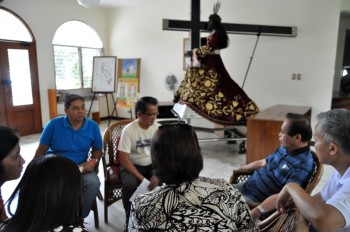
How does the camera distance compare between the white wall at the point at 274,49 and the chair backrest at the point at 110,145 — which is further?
the white wall at the point at 274,49

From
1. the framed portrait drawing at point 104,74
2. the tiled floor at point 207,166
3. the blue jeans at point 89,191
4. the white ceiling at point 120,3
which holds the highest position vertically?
the white ceiling at point 120,3

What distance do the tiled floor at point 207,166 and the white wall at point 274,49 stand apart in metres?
1.30

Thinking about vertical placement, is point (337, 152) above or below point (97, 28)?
below

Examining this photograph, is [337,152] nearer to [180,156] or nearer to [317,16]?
[180,156]

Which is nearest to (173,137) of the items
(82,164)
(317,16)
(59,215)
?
(59,215)

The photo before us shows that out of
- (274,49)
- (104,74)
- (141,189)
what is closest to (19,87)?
(104,74)

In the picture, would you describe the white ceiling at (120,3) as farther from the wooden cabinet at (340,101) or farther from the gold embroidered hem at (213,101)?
the wooden cabinet at (340,101)

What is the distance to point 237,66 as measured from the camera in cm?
508

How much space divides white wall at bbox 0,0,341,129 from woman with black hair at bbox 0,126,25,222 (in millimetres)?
4391

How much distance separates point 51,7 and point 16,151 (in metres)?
5.05

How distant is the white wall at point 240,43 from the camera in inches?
171

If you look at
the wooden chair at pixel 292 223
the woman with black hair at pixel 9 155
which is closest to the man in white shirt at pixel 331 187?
the wooden chair at pixel 292 223

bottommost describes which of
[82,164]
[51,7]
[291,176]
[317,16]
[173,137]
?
[82,164]

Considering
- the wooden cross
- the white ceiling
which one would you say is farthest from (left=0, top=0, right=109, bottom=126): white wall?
the wooden cross
